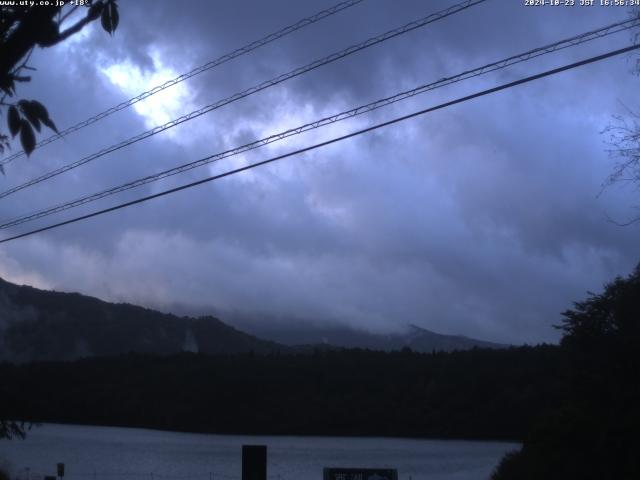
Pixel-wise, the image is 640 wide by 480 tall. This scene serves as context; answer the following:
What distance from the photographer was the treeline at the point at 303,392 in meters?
76.9

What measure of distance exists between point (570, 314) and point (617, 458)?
6.23 metres

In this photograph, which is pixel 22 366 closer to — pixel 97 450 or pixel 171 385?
pixel 97 450

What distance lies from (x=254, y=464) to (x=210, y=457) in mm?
48369

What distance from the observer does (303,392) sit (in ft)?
307

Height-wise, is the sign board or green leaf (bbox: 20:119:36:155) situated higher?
green leaf (bbox: 20:119:36:155)

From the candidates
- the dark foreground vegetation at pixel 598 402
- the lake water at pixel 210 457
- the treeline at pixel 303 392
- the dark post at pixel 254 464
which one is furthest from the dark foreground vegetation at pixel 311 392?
the dark post at pixel 254 464

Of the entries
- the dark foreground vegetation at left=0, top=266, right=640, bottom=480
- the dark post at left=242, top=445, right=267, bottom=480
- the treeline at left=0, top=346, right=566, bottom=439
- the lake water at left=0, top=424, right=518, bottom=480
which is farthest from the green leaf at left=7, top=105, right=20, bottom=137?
the treeline at left=0, top=346, right=566, bottom=439

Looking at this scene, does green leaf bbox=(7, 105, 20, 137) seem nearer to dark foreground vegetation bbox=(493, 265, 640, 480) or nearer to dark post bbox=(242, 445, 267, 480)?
dark post bbox=(242, 445, 267, 480)

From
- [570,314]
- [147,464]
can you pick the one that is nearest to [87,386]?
[147,464]

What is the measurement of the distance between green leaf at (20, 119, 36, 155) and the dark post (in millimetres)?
9020

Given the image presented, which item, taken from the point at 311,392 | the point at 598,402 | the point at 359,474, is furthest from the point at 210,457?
the point at 359,474

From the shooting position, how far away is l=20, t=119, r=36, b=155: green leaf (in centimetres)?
474

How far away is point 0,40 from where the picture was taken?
15.4 feet

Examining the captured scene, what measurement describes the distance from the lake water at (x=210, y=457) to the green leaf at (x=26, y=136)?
33152mm
